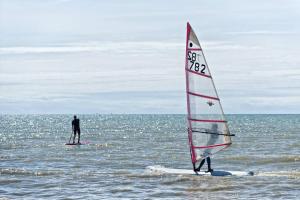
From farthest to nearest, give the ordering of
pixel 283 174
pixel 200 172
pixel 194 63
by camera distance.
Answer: pixel 283 174, pixel 200 172, pixel 194 63

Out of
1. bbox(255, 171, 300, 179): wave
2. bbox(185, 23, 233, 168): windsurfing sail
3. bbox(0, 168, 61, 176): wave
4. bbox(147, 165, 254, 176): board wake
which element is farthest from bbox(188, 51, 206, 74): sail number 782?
bbox(0, 168, 61, 176): wave

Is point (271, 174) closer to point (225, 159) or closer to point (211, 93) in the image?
point (211, 93)

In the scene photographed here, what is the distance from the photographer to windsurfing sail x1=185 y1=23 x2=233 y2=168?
24000 mm

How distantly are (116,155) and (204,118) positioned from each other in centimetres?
1444

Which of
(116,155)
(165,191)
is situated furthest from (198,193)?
(116,155)

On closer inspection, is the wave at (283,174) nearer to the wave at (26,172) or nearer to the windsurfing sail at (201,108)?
the windsurfing sail at (201,108)

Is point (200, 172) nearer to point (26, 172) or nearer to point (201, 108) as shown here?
point (201, 108)

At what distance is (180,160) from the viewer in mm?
34250

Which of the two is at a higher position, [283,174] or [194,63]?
[194,63]

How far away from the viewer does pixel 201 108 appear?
24.2 meters

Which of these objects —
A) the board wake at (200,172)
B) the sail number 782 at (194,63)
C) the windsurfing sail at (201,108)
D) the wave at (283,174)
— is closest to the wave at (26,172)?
the board wake at (200,172)

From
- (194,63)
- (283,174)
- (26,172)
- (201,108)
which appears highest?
(194,63)

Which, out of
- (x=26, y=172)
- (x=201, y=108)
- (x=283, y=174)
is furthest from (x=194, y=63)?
(x=26, y=172)

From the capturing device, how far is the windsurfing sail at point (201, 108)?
78.7 feet
